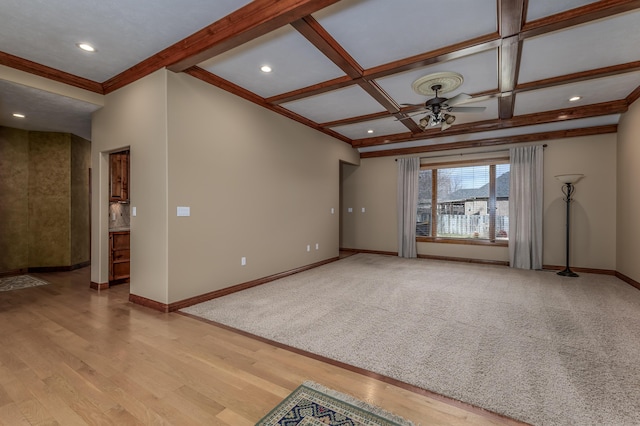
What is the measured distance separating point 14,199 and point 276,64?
5.82 meters

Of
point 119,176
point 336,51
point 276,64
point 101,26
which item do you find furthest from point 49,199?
point 336,51

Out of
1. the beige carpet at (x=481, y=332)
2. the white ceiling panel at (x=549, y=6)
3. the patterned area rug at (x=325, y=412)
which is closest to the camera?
the patterned area rug at (x=325, y=412)

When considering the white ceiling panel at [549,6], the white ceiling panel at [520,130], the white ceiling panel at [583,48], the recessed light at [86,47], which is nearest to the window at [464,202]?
the white ceiling panel at [520,130]

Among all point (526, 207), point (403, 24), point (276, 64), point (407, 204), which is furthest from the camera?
point (407, 204)

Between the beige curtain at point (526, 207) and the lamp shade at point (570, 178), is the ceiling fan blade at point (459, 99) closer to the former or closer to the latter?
the lamp shade at point (570, 178)

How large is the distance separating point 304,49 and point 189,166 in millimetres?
2001

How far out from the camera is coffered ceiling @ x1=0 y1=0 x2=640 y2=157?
2.53m

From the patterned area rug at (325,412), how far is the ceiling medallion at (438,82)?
3639mm

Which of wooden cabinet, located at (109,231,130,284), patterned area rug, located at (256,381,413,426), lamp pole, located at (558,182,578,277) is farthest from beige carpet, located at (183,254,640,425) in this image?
wooden cabinet, located at (109,231,130,284)

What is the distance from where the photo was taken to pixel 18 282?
4.86m

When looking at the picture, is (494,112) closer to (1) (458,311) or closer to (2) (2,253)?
(1) (458,311)

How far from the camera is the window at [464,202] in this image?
6.61 metres

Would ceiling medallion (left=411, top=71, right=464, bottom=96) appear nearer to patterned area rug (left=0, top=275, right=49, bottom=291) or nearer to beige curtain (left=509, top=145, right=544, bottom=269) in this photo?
beige curtain (left=509, top=145, right=544, bottom=269)

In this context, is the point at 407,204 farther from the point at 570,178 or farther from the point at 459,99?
the point at 459,99
